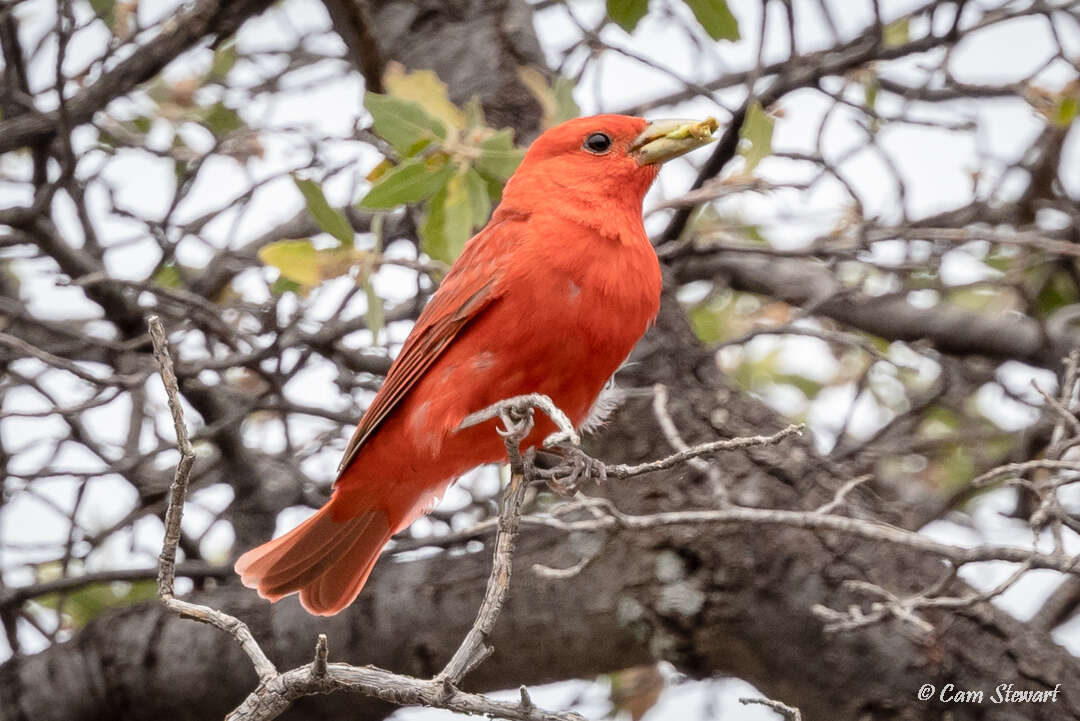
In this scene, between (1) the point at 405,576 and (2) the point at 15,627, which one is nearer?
(1) the point at 405,576

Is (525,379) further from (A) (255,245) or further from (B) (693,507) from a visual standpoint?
(A) (255,245)

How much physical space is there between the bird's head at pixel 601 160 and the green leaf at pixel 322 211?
1.67 ft

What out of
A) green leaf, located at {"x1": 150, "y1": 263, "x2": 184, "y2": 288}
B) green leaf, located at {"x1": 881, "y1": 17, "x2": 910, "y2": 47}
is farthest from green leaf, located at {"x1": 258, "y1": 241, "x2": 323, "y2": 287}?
green leaf, located at {"x1": 881, "y1": 17, "x2": 910, "y2": 47}

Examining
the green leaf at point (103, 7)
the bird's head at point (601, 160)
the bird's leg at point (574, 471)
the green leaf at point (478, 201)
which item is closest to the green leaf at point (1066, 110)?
the bird's head at point (601, 160)

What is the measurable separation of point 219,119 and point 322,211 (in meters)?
1.59

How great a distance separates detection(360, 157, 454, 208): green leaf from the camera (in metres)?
3.49

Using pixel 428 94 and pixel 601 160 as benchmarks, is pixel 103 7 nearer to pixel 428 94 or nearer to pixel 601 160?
pixel 428 94

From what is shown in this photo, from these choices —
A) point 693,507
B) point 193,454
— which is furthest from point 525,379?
point 193,454

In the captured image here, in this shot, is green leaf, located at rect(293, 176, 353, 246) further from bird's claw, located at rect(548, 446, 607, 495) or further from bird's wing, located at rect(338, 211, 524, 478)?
bird's claw, located at rect(548, 446, 607, 495)

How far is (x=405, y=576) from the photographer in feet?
13.2

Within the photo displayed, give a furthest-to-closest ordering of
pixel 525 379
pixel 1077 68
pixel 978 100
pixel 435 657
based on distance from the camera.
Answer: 1. pixel 978 100
2. pixel 1077 68
3. pixel 435 657
4. pixel 525 379

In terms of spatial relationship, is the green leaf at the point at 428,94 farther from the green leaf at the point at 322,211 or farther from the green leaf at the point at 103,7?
the green leaf at the point at 103,7

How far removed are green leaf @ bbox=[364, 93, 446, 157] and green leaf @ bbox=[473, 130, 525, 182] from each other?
12cm

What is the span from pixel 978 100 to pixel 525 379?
2.68m
